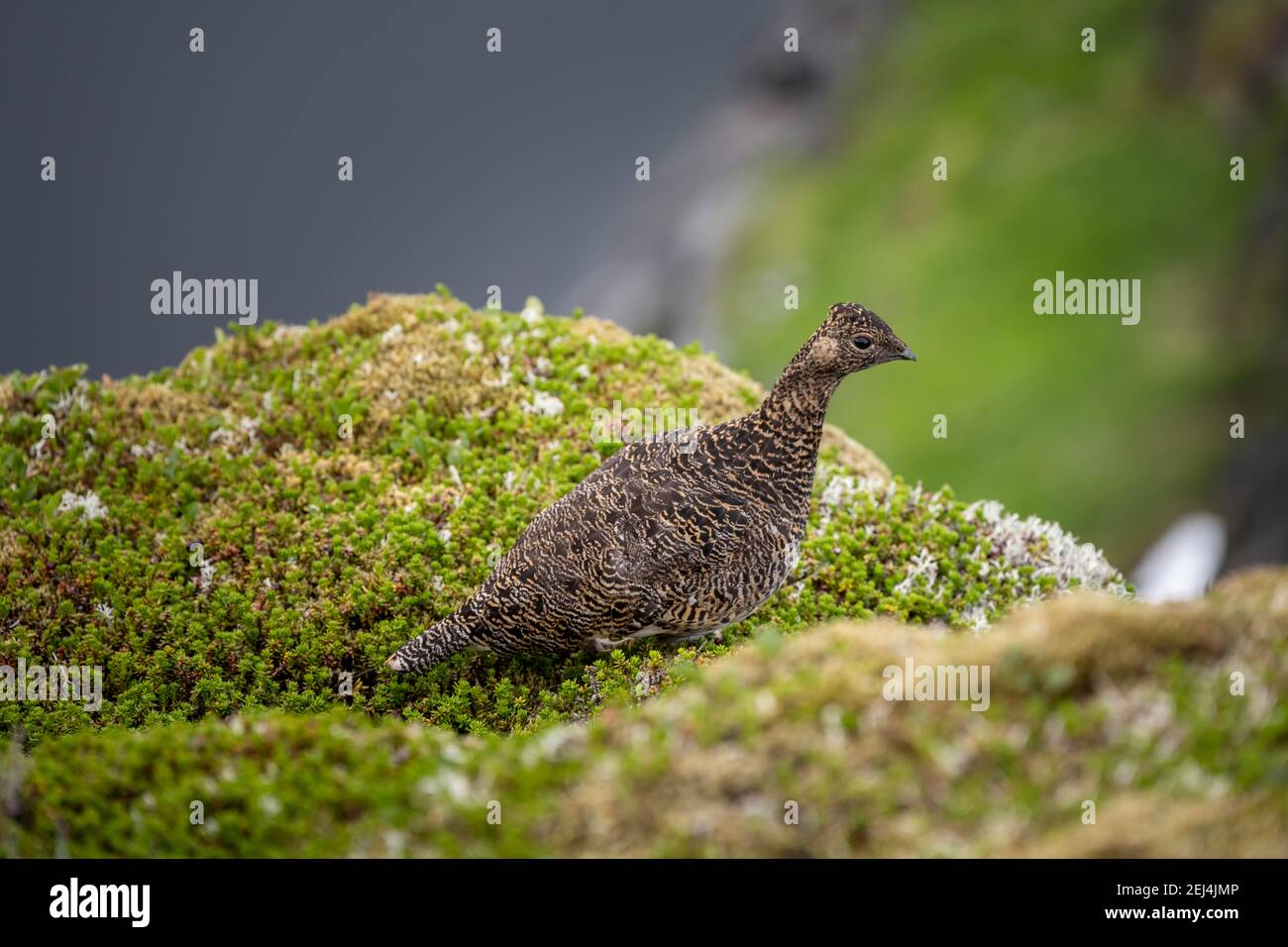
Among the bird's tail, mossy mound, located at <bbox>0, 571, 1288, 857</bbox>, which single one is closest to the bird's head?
mossy mound, located at <bbox>0, 571, 1288, 857</bbox>

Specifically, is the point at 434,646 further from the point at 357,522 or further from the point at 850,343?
the point at 850,343

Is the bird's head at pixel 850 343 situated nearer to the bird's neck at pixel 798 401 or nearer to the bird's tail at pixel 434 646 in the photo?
the bird's neck at pixel 798 401

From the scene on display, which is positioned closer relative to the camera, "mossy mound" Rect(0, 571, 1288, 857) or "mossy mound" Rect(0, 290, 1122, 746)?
"mossy mound" Rect(0, 571, 1288, 857)

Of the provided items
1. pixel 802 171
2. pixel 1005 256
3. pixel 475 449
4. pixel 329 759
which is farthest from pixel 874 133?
pixel 329 759

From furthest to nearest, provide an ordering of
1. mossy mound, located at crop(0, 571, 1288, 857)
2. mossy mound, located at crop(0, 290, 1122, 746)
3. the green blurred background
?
the green blurred background
mossy mound, located at crop(0, 290, 1122, 746)
mossy mound, located at crop(0, 571, 1288, 857)

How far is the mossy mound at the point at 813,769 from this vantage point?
15.0ft

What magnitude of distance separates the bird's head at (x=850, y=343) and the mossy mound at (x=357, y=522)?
198cm

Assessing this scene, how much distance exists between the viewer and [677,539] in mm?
7801

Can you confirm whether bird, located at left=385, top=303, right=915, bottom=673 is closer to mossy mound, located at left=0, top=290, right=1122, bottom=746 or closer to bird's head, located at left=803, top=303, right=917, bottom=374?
bird's head, located at left=803, top=303, right=917, bottom=374

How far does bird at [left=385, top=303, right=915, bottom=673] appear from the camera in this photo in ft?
25.5

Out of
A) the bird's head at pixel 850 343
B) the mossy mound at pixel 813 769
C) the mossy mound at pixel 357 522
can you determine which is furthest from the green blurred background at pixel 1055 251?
the mossy mound at pixel 813 769

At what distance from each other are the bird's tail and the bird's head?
121 inches

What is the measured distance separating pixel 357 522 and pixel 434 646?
1738mm
